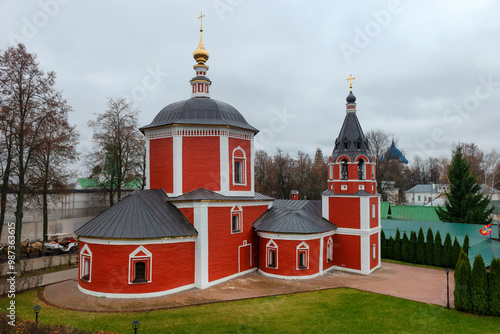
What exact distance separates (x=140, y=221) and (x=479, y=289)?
512 inches

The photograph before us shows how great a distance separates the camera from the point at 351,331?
9.77 m

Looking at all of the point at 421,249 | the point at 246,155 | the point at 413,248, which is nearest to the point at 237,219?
the point at 246,155

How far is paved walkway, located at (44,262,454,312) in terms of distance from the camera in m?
11.7

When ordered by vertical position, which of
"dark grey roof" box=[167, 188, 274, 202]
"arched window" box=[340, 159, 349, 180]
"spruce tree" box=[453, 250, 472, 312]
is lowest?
"spruce tree" box=[453, 250, 472, 312]

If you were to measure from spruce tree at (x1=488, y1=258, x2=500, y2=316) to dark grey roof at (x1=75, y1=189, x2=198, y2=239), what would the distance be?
447 inches

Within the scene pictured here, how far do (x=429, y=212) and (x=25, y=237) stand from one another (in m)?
30.8

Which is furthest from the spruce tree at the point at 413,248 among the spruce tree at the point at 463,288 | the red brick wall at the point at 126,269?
the red brick wall at the point at 126,269

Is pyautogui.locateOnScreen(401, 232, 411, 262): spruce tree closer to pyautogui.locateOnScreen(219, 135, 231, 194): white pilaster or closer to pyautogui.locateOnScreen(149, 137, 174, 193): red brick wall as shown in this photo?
pyautogui.locateOnScreen(219, 135, 231, 194): white pilaster

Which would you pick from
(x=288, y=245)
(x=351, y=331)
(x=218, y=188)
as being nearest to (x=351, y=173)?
(x=288, y=245)

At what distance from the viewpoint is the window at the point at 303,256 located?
15.3 metres

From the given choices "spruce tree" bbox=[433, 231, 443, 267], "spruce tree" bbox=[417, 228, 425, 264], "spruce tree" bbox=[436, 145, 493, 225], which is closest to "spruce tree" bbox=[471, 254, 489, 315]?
"spruce tree" bbox=[433, 231, 443, 267]

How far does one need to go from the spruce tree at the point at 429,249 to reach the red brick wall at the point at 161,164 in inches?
615

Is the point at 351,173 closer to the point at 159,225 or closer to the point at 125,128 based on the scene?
the point at 159,225

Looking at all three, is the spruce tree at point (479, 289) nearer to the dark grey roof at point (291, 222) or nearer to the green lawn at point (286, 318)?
the green lawn at point (286, 318)
